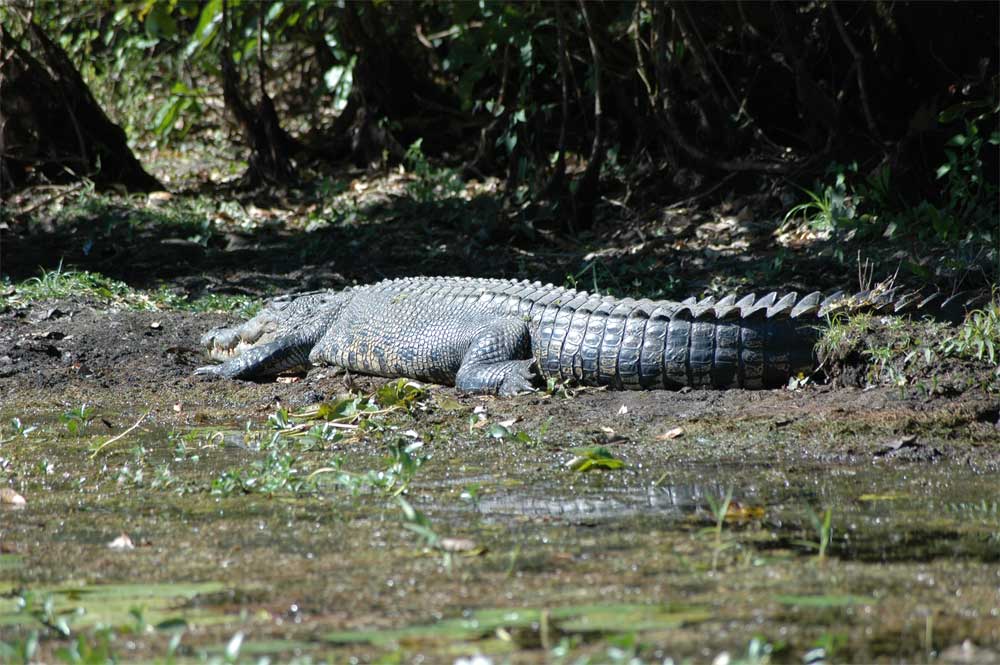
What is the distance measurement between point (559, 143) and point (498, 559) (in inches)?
279

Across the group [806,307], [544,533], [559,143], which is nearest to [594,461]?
[544,533]

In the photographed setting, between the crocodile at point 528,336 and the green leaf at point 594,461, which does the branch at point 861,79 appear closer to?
the crocodile at point 528,336

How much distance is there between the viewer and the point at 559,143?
9.57 m

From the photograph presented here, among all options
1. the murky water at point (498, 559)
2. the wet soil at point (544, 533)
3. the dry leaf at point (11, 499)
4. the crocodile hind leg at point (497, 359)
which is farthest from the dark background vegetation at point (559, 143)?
the dry leaf at point (11, 499)

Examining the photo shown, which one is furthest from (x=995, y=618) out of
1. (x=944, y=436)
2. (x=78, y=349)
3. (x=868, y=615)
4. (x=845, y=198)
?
(x=845, y=198)

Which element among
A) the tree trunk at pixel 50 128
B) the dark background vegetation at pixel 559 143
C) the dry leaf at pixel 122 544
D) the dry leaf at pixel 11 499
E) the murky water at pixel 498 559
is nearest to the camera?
the murky water at pixel 498 559

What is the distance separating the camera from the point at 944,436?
14.3 ft

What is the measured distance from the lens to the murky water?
7.25 feet

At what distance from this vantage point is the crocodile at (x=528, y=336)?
5543 millimetres

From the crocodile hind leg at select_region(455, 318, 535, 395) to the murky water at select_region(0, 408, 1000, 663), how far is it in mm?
1551

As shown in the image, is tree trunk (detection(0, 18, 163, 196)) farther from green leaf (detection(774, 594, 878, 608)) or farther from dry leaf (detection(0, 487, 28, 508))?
green leaf (detection(774, 594, 878, 608))

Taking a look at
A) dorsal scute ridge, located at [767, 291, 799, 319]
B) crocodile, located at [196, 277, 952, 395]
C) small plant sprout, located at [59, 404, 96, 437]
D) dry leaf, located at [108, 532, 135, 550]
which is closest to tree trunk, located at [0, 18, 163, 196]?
crocodile, located at [196, 277, 952, 395]

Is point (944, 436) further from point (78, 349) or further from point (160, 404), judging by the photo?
point (78, 349)

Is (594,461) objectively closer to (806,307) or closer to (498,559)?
(498,559)
